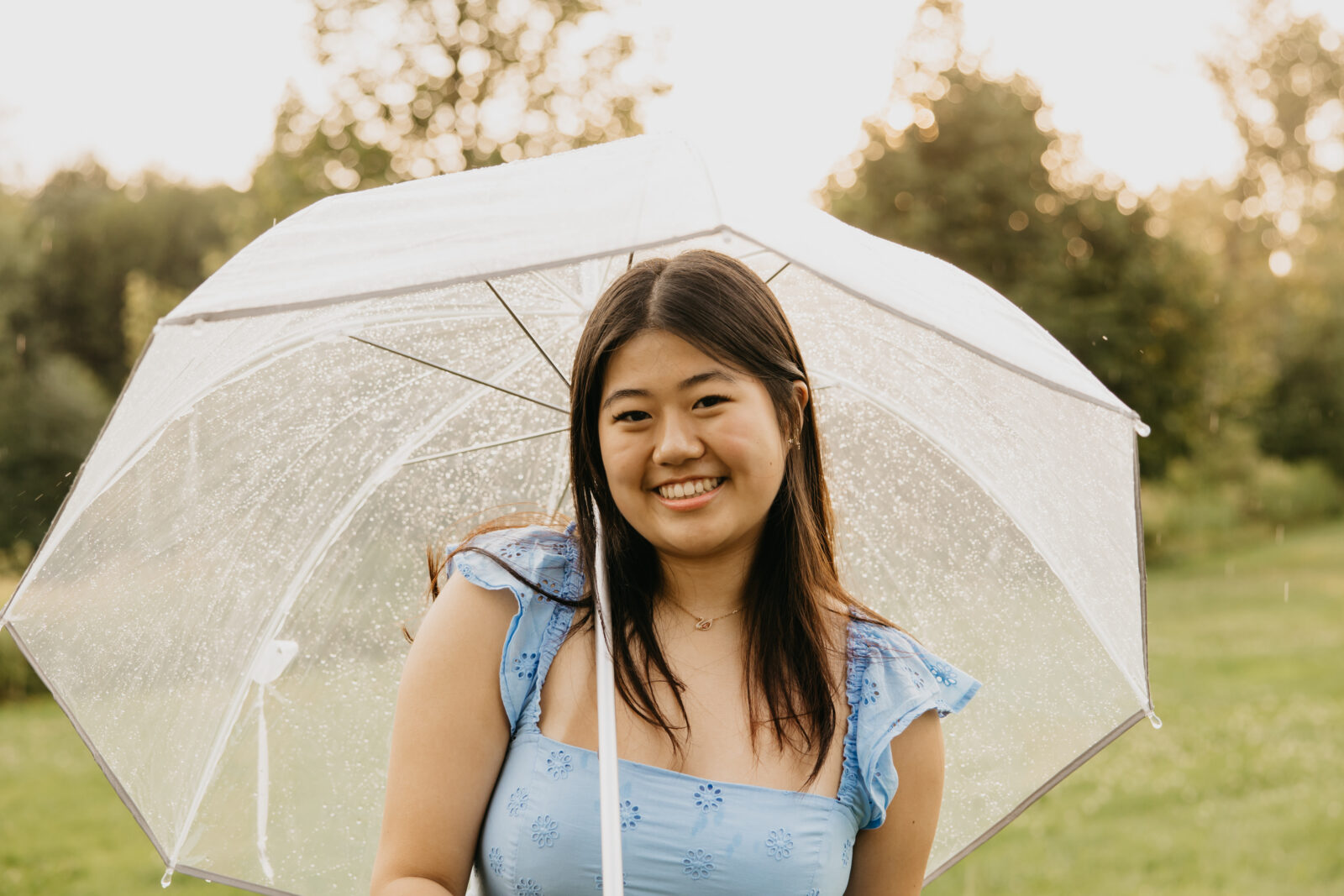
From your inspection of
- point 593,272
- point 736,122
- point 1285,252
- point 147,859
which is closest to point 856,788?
point 593,272

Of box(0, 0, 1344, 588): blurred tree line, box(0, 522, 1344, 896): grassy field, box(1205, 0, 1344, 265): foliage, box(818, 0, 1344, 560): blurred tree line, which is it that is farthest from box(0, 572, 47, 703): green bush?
box(1205, 0, 1344, 265): foliage

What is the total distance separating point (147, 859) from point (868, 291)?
6399 millimetres

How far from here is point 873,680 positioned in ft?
7.46

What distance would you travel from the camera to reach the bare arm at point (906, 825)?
2209 mm

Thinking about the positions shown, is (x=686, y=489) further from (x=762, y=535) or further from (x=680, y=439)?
(x=762, y=535)

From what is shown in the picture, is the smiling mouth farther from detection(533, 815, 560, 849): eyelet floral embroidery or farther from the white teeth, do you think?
detection(533, 815, 560, 849): eyelet floral embroidery

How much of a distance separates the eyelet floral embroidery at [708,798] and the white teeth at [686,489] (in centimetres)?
48

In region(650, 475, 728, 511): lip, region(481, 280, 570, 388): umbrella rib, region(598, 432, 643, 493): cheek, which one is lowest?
region(650, 475, 728, 511): lip

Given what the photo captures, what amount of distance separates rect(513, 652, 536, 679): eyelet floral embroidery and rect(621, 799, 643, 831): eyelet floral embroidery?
0.88 ft

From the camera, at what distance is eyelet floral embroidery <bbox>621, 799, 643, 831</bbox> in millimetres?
2010

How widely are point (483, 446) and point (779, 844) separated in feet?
3.62

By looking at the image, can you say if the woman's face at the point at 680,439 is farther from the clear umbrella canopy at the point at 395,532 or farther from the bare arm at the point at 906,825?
the bare arm at the point at 906,825

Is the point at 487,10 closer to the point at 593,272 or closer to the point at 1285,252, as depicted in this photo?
the point at 593,272

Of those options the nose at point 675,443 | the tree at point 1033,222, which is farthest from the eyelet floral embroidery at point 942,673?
the tree at point 1033,222
